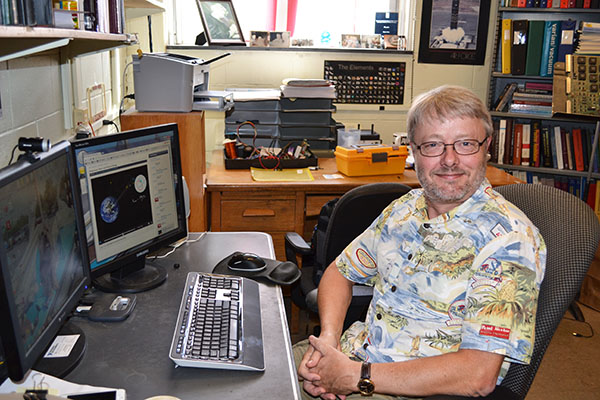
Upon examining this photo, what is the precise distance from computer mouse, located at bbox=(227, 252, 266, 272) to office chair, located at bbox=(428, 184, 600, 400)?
63 centimetres

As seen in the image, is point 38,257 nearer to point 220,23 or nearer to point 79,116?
point 79,116

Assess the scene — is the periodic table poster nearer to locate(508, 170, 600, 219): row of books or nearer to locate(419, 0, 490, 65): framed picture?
locate(419, 0, 490, 65): framed picture

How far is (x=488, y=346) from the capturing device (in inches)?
49.1

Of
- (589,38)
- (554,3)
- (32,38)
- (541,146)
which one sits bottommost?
(541,146)

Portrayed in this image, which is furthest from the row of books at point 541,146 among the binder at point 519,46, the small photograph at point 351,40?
the small photograph at point 351,40

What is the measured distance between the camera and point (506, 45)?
358 cm

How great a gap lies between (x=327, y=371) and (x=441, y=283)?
354 millimetres

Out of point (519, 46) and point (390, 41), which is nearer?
point (519, 46)

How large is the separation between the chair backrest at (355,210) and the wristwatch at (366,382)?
70cm

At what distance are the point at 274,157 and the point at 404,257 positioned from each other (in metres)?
1.49

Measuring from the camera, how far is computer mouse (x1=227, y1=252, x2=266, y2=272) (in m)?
1.67

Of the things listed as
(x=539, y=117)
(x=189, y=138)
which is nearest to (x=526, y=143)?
(x=539, y=117)

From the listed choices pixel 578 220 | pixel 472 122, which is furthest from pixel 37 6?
pixel 578 220

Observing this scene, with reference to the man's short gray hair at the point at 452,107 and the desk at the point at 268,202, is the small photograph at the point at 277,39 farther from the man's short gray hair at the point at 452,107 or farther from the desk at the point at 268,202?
the man's short gray hair at the point at 452,107
